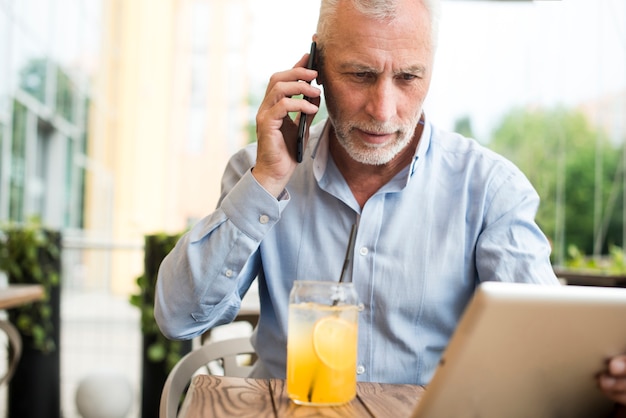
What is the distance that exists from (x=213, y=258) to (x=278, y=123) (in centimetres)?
28

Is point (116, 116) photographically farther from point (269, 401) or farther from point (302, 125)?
point (269, 401)

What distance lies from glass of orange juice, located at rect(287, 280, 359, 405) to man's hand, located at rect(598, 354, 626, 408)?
314mm

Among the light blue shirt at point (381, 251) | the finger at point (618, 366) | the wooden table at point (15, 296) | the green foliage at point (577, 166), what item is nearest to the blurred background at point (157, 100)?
the light blue shirt at point (381, 251)

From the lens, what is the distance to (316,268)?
4.80ft

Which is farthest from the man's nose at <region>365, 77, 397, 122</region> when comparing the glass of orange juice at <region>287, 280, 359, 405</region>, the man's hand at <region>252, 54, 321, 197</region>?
the glass of orange juice at <region>287, 280, 359, 405</region>

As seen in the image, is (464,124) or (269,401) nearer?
(269,401)

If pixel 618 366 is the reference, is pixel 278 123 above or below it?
above

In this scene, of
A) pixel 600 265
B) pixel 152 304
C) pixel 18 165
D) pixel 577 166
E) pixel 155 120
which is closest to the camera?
pixel 152 304

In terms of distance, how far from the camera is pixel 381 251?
1.43m

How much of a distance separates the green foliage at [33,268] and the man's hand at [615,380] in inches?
138

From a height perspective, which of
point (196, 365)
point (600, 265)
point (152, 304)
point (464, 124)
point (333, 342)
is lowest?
point (152, 304)

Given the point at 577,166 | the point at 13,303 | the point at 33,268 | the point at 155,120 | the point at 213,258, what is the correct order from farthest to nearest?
the point at 577,166, the point at 155,120, the point at 33,268, the point at 13,303, the point at 213,258

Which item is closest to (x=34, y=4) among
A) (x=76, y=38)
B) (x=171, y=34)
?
(x=76, y=38)

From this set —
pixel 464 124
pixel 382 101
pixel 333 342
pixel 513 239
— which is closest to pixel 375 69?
pixel 382 101
